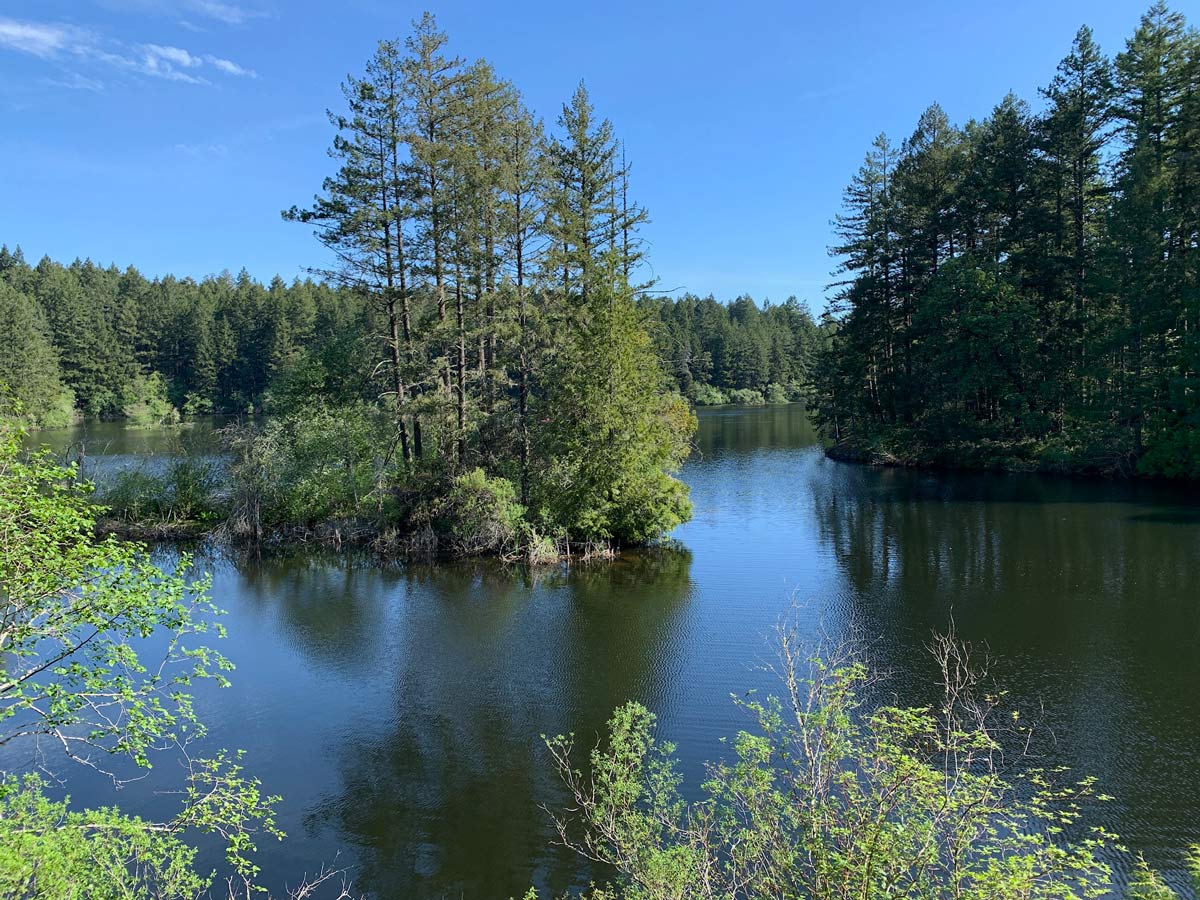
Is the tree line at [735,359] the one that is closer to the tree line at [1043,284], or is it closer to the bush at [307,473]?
the tree line at [1043,284]

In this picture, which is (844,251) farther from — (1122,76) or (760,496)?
(760,496)

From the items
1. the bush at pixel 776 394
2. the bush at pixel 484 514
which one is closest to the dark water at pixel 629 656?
the bush at pixel 484 514

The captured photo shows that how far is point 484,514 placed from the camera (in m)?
21.1

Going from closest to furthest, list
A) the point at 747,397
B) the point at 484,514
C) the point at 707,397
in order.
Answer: the point at 484,514 → the point at 707,397 → the point at 747,397

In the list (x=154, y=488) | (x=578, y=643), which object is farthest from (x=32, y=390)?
(x=578, y=643)

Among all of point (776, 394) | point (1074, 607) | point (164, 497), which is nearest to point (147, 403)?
point (164, 497)

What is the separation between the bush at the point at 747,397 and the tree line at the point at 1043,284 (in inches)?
1972

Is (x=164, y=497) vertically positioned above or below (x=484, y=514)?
above

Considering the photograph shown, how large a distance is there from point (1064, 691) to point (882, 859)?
8081 mm

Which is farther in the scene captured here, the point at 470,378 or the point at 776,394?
the point at 776,394

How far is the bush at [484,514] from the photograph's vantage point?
20984 millimetres

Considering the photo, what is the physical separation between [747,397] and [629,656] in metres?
82.3

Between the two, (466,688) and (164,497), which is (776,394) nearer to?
(164,497)

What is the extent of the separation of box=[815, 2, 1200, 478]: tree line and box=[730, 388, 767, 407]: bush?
50.1 meters
